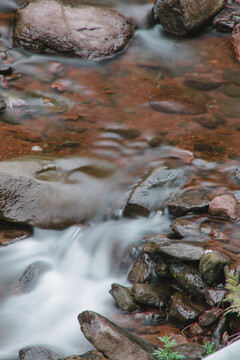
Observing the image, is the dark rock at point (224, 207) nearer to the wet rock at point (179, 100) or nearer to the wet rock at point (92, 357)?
the wet rock at point (92, 357)

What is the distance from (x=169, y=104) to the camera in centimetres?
684

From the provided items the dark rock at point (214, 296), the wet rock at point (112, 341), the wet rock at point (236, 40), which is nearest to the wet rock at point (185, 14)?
the wet rock at point (236, 40)

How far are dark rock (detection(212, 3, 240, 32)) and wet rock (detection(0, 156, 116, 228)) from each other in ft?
18.0

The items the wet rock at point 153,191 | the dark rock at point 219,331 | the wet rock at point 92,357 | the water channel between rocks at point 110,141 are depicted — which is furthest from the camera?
the wet rock at point 153,191

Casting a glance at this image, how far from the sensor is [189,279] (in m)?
3.70

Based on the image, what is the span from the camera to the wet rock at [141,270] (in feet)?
13.1

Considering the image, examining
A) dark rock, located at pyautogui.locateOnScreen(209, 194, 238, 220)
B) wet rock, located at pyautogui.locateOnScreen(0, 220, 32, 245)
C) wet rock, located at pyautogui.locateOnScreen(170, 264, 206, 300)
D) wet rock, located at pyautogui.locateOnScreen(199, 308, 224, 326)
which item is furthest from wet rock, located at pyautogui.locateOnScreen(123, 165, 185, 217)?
wet rock, located at pyautogui.locateOnScreen(199, 308, 224, 326)

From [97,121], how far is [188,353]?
4.35 meters

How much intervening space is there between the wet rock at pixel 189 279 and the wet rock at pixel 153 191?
107 centimetres

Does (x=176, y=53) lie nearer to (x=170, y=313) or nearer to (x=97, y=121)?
(x=97, y=121)

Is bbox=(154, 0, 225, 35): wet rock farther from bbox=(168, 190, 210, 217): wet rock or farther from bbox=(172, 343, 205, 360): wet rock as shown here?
bbox=(172, 343, 205, 360): wet rock

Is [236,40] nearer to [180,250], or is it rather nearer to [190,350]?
[180,250]

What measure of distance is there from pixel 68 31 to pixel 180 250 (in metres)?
6.05

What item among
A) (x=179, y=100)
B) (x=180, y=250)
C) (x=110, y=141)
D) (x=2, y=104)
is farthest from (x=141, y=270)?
(x=2, y=104)
